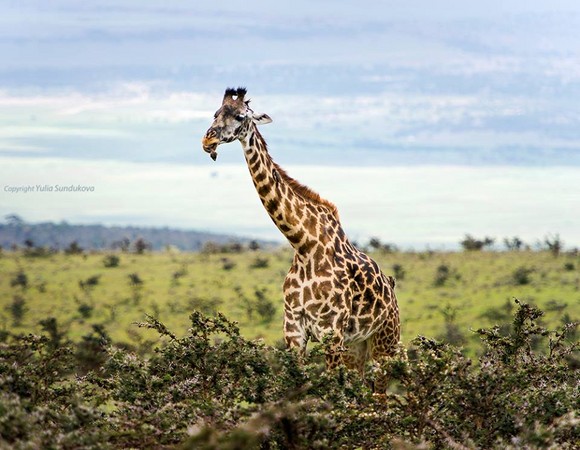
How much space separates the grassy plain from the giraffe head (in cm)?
2281

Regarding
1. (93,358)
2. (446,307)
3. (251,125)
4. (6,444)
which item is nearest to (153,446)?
(6,444)

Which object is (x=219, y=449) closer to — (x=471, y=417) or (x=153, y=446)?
(x=153, y=446)

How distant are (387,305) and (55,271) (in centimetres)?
3494

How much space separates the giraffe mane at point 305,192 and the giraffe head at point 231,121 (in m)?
0.63

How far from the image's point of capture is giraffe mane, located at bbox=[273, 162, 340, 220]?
1145cm

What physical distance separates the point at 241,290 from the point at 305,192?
2920 centimetres

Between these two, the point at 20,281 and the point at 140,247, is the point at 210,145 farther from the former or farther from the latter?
the point at 140,247

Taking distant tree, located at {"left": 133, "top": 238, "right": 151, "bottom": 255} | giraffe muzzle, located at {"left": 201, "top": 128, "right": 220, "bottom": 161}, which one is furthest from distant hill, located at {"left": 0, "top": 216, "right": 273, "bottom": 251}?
giraffe muzzle, located at {"left": 201, "top": 128, "right": 220, "bottom": 161}

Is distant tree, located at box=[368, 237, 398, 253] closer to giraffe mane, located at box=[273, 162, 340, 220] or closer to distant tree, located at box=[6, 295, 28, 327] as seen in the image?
distant tree, located at box=[6, 295, 28, 327]

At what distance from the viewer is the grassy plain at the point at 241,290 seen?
118ft

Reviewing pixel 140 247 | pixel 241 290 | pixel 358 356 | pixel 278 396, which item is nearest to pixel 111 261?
pixel 140 247

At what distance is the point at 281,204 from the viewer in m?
11.2

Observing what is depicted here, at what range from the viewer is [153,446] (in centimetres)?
765

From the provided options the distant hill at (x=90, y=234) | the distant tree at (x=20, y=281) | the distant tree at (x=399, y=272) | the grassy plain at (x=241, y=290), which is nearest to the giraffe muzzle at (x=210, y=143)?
the grassy plain at (x=241, y=290)
